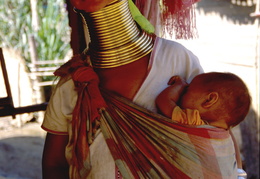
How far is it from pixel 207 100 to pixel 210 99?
12 mm

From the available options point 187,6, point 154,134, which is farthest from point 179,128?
point 187,6

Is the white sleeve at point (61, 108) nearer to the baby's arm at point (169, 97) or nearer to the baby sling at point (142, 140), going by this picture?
the baby sling at point (142, 140)

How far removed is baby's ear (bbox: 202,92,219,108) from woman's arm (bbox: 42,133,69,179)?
61 cm

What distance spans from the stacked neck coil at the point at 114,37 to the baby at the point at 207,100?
23cm

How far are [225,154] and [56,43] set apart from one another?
742 centimetres

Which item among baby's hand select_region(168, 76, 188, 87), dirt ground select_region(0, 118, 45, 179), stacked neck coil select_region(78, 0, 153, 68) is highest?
stacked neck coil select_region(78, 0, 153, 68)

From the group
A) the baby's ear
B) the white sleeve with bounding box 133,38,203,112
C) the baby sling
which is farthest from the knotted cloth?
the baby's ear

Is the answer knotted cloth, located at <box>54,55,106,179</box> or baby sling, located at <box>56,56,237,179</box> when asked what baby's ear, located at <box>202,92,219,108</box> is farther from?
knotted cloth, located at <box>54,55,106,179</box>

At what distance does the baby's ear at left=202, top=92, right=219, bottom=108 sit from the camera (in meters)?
1.42

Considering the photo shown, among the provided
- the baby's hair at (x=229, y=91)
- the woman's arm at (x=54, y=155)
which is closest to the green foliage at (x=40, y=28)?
the woman's arm at (x=54, y=155)

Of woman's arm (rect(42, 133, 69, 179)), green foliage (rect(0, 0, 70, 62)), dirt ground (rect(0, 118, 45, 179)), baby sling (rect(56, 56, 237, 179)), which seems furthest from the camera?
green foliage (rect(0, 0, 70, 62))

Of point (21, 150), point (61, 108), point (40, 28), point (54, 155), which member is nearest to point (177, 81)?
point (61, 108)

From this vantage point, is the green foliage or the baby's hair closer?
the baby's hair

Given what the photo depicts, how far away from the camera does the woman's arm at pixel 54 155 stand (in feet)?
5.09
